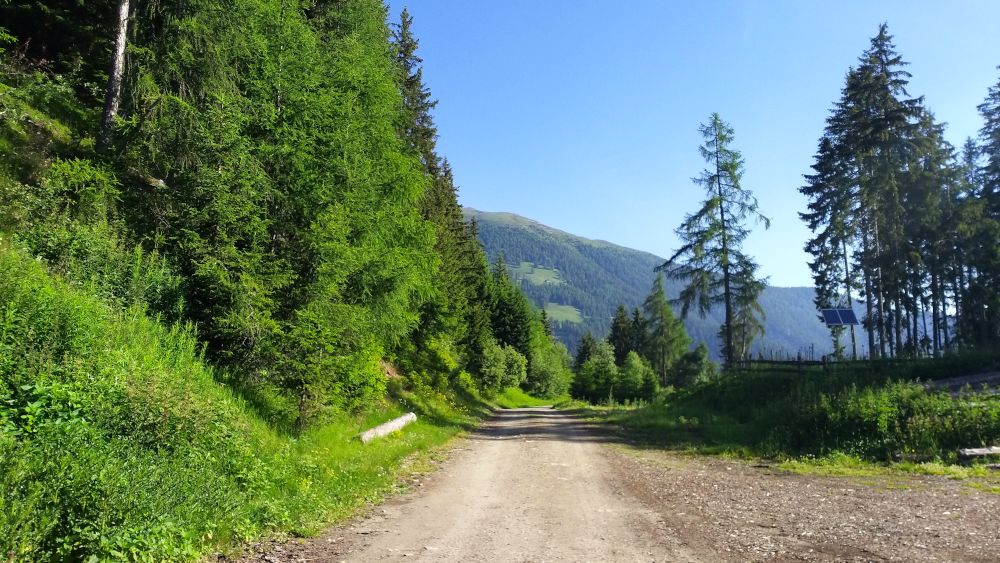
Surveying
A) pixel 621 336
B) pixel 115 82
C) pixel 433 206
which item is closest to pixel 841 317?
pixel 433 206

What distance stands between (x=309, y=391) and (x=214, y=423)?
348 centimetres

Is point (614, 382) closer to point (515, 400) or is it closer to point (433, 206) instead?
point (515, 400)

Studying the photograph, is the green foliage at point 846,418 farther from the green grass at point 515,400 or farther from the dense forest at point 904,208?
the green grass at point 515,400

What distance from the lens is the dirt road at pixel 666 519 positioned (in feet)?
22.0

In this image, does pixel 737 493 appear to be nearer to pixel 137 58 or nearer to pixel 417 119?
pixel 137 58

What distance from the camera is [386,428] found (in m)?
17.2

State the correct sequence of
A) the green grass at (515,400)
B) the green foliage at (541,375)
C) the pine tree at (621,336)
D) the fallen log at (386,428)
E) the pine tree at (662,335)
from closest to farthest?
1. the fallen log at (386,428)
2. the green grass at (515,400)
3. the pine tree at (662,335)
4. the green foliage at (541,375)
5. the pine tree at (621,336)

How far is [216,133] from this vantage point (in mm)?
11797

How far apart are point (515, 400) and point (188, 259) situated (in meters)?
60.7

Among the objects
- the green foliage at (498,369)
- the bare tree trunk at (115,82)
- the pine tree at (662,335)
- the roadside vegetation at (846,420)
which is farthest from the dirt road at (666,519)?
the pine tree at (662,335)

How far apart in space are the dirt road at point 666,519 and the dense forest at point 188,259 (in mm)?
1685

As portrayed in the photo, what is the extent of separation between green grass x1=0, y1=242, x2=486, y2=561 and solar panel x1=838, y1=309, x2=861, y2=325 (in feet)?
83.5

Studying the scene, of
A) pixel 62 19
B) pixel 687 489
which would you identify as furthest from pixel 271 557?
pixel 62 19

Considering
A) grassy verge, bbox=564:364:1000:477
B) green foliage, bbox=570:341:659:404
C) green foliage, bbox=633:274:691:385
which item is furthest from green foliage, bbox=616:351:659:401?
grassy verge, bbox=564:364:1000:477
